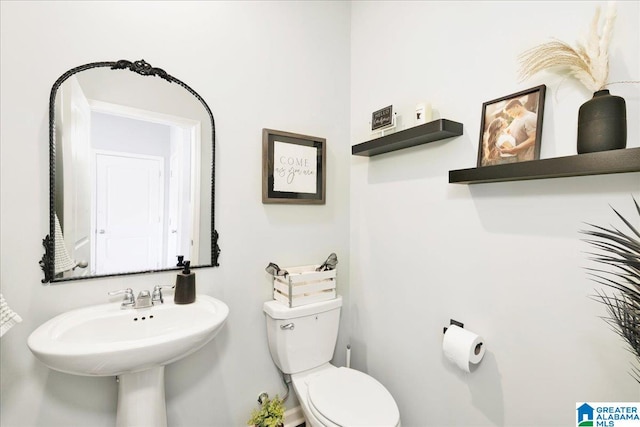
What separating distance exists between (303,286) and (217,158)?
0.80 m

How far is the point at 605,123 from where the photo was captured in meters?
0.85

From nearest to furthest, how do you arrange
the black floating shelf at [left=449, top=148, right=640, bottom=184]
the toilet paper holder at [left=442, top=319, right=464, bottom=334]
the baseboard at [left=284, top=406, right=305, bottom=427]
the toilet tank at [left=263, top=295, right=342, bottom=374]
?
the black floating shelf at [left=449, top=148, right=640, bottom=184], the toilet paper holder at [left=442, top=319, right=464, bottom=334], the toilet tank at [left=263, top=295, right=342, bottom=374], the baseboard at [left=284, top=406, right=305, bottom=427]

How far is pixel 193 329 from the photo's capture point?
1085 mm

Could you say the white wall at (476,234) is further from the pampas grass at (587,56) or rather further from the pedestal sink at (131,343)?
the pedestal sink at (131,343)

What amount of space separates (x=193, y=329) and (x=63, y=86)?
1.09m

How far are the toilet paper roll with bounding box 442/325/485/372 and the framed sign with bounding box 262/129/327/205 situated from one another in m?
0.99

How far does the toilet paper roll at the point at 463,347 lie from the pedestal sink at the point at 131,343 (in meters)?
0.93

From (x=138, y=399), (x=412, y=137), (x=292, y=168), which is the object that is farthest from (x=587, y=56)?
(x=138, y=399)

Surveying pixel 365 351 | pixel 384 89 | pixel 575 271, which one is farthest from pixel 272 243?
pixel 575 271

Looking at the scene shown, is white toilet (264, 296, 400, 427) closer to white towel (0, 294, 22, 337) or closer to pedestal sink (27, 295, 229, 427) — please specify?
pedestal sink (27, 295, 229, 427)

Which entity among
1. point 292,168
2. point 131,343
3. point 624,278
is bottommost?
point 131,343

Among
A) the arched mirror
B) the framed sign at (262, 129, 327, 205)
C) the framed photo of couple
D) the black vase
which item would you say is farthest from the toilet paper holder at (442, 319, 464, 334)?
the arched mirror

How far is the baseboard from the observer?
1727 millimetres

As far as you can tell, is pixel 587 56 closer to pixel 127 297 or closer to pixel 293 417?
pixel 127 297
